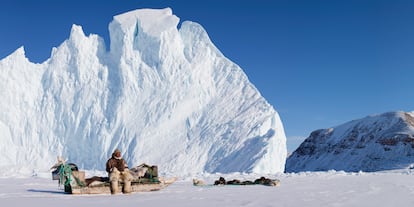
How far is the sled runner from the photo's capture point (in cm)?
1259

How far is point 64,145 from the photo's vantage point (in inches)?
2112

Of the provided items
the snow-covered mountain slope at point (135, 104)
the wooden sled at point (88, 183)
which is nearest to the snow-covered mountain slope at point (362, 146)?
the snow-covered mountain slope at point (135, 104)

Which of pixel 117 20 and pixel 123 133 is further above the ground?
pixel 117 20

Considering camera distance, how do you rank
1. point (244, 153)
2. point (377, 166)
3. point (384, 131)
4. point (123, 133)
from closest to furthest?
point (244, 153)
point (123, 133)
point (377, 166)
point (384, 131)

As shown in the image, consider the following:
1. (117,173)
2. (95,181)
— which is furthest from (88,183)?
(117,173)

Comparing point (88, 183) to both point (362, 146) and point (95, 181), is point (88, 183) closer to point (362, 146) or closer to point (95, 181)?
point (95, 181)

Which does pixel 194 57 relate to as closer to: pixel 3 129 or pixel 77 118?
pixel 77 118

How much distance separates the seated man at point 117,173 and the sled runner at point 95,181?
214mm

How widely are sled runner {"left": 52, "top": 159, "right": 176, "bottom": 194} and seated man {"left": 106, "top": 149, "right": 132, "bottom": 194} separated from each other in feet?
0.70

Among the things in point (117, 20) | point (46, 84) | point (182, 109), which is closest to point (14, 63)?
point (46, 84)

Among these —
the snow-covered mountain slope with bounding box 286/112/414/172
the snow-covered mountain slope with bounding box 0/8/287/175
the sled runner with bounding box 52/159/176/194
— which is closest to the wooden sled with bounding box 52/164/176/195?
the sled runner with bounding box 52/159/176/194

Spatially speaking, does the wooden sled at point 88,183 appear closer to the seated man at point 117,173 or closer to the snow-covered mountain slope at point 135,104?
the seated man at point 117,173

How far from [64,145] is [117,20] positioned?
16.4m

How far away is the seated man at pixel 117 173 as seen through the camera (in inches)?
487
